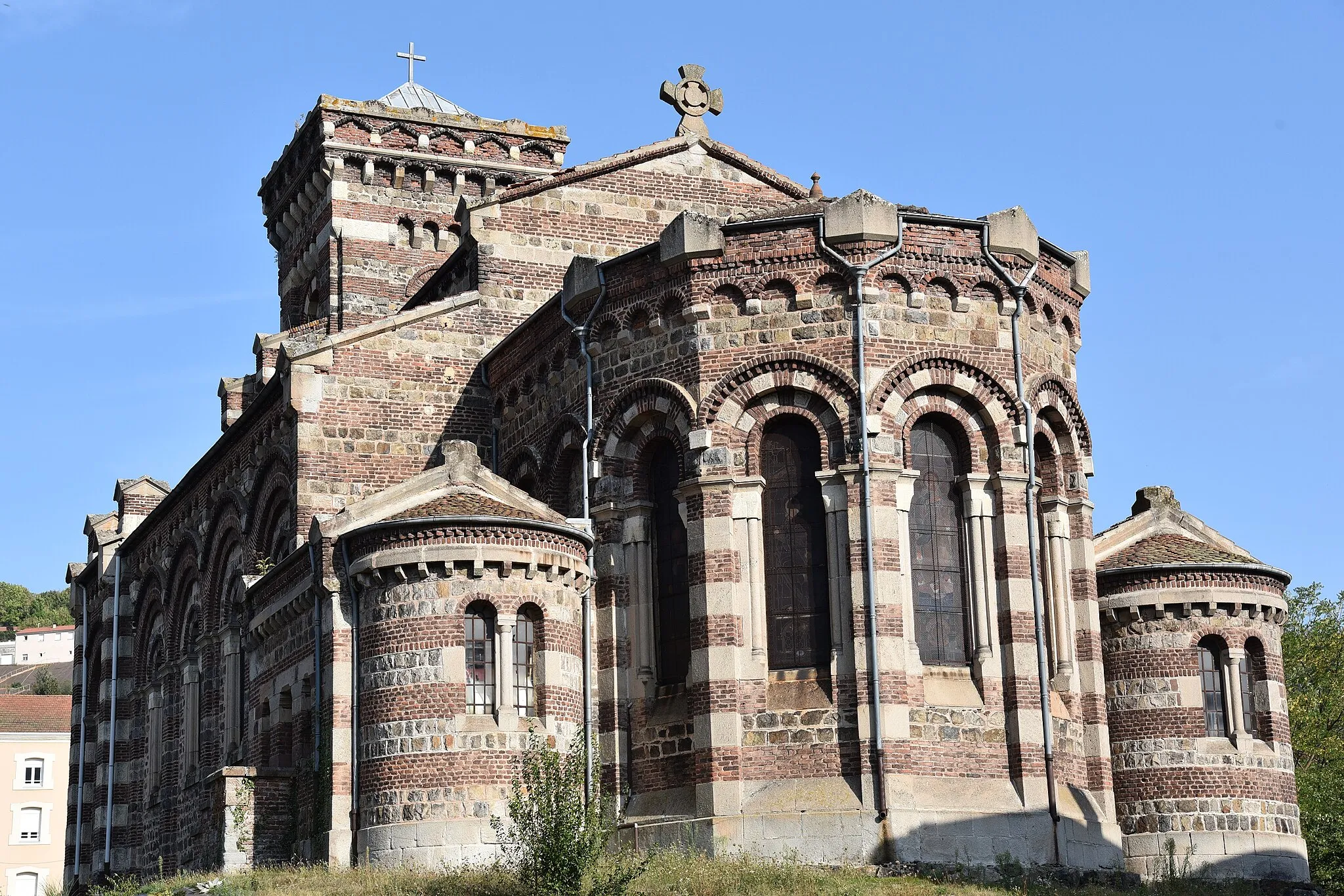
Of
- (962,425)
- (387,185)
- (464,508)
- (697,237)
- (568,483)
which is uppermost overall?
(387,185)

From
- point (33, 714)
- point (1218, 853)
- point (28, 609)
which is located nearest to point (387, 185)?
point (1218, 853)

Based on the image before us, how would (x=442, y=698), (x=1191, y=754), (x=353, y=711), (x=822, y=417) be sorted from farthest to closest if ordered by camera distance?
(x=1191, y=754) → (x=822, y=417) → (x=353, y=711) → (x=442, y=698)

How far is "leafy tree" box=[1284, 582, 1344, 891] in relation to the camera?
4059 centimetres

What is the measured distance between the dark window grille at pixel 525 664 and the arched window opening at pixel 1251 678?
11792 mm

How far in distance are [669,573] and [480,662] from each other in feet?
10.7

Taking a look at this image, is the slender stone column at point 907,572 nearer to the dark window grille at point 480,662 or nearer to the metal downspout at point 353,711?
the dark window grille at point 480,662

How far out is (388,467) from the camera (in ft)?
105

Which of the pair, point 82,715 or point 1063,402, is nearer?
point 1063,402

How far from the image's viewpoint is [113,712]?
150 feet

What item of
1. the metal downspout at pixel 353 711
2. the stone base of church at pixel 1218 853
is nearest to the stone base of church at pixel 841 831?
the metal downspout at pixel 353 711

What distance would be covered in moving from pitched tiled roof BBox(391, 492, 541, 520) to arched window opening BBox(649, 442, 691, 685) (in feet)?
6.51

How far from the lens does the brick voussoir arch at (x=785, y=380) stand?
84.2ft

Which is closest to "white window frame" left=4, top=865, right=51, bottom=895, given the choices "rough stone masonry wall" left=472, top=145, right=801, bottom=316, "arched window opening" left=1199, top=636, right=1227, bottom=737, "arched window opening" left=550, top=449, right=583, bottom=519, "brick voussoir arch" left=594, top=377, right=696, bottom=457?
"rough stone masonry wall" left=472, top=145, right=801, bottom=316

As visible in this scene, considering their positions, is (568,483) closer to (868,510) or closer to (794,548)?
(794,548)
